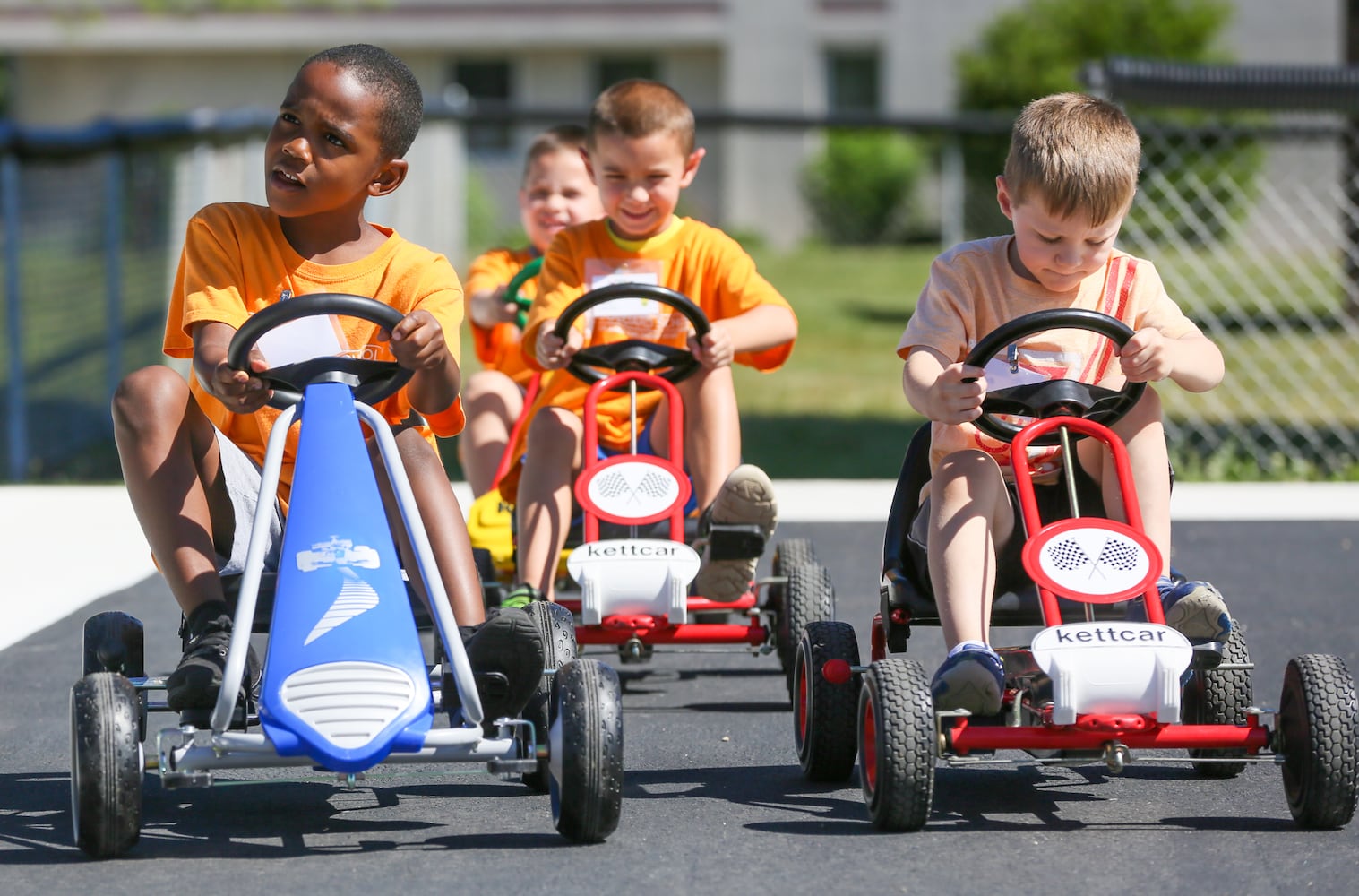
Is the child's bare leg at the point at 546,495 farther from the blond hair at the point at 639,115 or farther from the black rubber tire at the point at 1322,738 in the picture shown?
the black rubber tire at the point at 1322,738

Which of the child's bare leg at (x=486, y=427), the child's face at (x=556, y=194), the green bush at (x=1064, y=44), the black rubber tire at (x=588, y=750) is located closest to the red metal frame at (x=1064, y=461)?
the black rubber tire at (x=588, y=750)

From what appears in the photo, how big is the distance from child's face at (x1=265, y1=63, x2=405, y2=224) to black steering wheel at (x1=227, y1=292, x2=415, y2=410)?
1.05 feet

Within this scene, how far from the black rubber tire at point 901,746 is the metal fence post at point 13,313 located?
572cm

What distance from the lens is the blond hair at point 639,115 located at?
468 cm

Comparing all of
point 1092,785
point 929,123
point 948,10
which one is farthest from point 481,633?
point 948,10

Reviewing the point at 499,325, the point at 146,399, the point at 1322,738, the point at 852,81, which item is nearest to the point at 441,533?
the point at 146,399

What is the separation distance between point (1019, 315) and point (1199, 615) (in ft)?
2.18

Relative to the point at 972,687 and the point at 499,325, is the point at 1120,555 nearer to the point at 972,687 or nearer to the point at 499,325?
the point at 972,687

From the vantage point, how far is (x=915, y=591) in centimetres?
364

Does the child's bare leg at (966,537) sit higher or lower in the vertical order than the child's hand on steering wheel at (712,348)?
lower

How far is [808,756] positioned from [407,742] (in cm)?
97

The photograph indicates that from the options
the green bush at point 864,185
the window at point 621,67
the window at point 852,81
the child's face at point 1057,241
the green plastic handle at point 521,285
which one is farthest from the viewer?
the window at point 621,67

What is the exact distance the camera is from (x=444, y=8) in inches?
1006

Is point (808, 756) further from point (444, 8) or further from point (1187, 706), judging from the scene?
point (444, 8)
